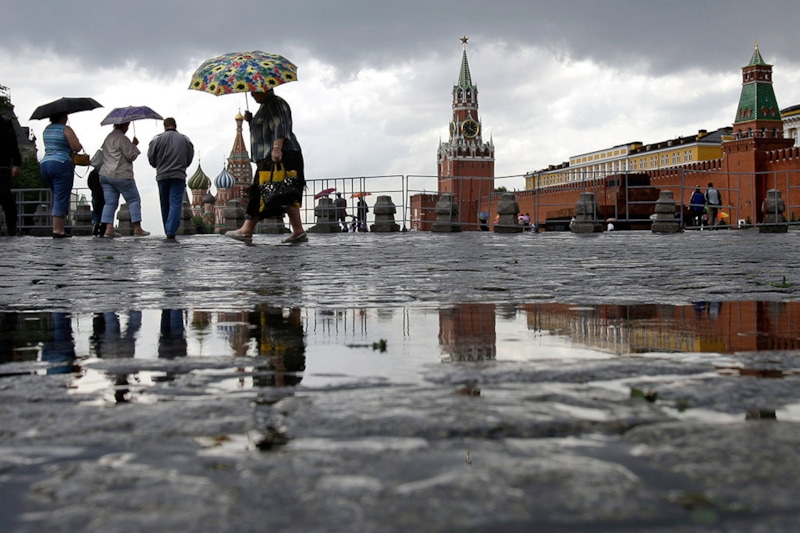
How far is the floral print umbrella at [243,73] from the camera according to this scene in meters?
10.8

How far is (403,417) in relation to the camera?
1.70 metres

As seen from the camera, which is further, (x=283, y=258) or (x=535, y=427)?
(x=283, y=258)

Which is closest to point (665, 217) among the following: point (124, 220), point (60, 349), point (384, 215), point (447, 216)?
point (447, 216)

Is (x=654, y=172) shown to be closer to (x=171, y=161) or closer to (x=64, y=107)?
(x=171, y=161)

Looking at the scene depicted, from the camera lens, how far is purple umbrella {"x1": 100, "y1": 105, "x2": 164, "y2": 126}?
46.4 feet

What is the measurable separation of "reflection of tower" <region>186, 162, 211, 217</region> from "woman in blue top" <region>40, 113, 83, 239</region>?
128m

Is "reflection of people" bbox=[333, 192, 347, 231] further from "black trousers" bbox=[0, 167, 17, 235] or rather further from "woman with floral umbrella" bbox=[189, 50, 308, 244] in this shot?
"woman with floral umbrella" bbox=[189, 50, 308, 244]

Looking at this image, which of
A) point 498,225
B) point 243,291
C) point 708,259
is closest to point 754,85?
point 498,225

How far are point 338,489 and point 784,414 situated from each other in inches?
38.9

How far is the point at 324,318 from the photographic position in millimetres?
3777

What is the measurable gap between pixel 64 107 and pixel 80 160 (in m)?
0.84

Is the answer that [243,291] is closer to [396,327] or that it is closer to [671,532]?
[396,327]

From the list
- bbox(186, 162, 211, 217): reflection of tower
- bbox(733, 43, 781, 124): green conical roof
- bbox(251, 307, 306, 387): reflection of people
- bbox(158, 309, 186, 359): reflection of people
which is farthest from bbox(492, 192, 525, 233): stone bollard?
bbox(186, 162, 211, 217): reflection of tower

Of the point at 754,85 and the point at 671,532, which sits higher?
the point at 754,85
